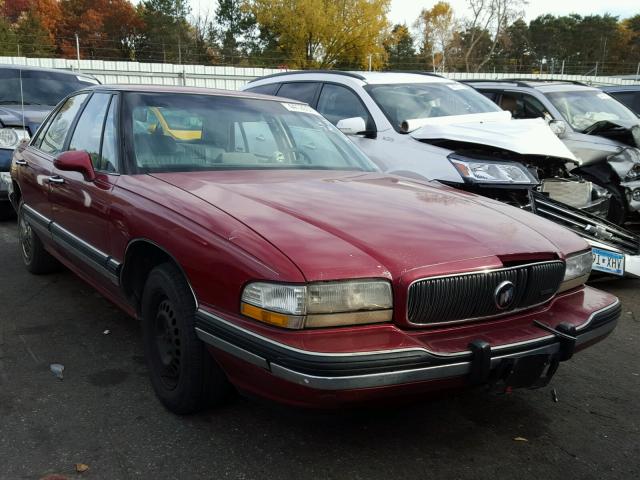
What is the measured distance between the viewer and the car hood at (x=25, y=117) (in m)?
7.02

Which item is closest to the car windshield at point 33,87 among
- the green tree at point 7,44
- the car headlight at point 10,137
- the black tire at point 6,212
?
the car headlight at point 10,137

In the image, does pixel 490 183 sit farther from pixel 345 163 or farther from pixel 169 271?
pixel 169 271

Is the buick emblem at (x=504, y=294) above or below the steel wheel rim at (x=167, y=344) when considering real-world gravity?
above

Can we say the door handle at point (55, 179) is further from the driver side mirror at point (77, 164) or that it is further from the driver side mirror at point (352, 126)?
the driver side mirror at point (352, 126)

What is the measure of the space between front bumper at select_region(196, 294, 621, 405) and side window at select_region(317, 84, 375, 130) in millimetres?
3849

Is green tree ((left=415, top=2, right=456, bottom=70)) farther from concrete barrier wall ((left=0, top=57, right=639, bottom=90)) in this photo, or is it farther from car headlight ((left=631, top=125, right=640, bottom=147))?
car headlight ((left=631, top=125, right=640, bottom=147))

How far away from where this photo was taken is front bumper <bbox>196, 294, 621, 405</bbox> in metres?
2.02

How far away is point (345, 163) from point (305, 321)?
6.17 feet

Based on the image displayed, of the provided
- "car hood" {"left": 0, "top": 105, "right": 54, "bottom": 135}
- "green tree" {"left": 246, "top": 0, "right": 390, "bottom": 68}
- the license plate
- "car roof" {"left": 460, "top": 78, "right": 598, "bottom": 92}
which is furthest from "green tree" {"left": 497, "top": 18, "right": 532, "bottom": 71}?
the license plate

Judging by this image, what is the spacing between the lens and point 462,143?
5.30 metres

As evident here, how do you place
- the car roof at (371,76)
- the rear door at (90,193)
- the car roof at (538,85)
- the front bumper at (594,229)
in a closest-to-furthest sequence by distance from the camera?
the rear door at (90,193) < the front bumper at (594,229) < the car roof at (371,76) < the car roof at (538,85)

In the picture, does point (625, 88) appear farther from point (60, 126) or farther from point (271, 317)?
point (271, 317)

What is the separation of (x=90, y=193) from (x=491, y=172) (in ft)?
10.5

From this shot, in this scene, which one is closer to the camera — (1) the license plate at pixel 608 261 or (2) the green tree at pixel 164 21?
(1) the license plate at pixel 608 261
